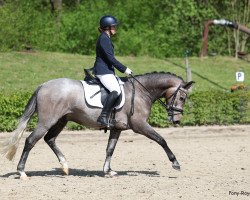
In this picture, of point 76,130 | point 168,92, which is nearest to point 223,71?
point 76,130

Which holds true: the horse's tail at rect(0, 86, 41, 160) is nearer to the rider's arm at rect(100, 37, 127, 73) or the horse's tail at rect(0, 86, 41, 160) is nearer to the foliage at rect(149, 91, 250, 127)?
the rider's arm at rect(100, 37, 127, 73)

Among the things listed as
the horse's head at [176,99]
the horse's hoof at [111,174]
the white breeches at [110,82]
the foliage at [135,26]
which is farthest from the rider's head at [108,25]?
the foliage at [135,26]

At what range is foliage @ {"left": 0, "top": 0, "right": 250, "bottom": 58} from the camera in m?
36.3

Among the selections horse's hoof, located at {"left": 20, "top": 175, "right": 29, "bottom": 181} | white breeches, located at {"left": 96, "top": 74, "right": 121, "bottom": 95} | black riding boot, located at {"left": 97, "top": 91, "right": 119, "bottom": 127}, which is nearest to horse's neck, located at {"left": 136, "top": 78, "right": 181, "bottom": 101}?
white breeches, located at {"left": 96, "top": 74, "right": 121, "bottom": 95}

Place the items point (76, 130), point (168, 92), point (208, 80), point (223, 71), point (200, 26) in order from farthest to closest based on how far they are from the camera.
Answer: point (200, 26) → point (223, 71) → point (208, 80) → point (76, 130) → point (168, 92)

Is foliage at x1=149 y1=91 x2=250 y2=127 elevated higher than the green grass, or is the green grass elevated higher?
the green grass

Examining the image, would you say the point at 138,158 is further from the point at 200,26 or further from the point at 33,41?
the point at 200,26

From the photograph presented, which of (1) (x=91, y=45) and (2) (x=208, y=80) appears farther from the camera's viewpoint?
(1) (x=91, y=45)

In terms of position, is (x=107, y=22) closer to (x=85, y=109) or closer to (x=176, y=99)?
(x=85, y=109)

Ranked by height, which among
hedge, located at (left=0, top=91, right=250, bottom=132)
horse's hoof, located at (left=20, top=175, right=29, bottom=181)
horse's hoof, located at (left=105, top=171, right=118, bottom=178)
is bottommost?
hedge, located at (left=0, top=91, right=250, bottom=132)

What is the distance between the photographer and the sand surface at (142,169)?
9.67 meters

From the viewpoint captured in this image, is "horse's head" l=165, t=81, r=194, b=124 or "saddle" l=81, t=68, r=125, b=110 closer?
"saddle" l=81, t=68, r=125, b=110

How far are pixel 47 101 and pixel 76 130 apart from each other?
26.8ft

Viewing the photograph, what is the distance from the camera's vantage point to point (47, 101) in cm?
1106
